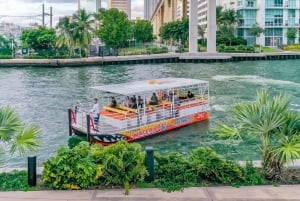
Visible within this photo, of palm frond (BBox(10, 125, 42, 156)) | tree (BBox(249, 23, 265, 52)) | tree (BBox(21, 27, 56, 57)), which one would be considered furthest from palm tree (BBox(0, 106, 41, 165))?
tree (BBox(249, 23, 265, 52))

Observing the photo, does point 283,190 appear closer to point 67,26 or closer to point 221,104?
point 221,104

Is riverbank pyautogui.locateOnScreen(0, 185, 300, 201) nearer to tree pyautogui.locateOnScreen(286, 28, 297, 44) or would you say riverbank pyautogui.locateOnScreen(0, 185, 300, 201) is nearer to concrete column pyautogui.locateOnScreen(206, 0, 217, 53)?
concrete column pyautogui.locateOnScreen(206, 0, 217, 53)

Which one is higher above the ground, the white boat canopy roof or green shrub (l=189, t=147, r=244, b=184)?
the white boat canopy roof

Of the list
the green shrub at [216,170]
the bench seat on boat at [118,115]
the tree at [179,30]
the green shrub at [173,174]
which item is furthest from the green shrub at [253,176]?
the tree at [179,30]

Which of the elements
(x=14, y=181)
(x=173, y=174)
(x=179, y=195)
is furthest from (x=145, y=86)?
(x=179, y=195)

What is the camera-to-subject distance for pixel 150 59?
100000mm

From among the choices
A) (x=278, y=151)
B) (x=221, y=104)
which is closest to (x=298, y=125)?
(x=278, y=151)

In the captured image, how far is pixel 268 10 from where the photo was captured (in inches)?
5354

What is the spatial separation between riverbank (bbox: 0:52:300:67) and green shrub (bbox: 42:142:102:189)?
8048cm

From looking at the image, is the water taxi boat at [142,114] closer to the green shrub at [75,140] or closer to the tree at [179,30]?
the green shrub at [75,140]

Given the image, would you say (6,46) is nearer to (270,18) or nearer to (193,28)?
(193,28)

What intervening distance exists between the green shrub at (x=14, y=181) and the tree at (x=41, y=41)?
9034 cm

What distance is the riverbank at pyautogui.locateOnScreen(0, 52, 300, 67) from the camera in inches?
3622

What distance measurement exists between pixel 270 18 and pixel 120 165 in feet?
436
